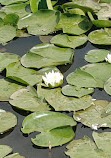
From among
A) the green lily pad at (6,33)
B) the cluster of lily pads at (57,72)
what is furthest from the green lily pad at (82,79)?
the green lily pad at (6,33)

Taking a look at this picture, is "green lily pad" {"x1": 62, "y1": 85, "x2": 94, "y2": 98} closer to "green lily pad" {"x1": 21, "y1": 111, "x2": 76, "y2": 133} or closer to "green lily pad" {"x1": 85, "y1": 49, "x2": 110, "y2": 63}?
"green lily pad" {"x1": 21, "y1": 111, "x2": 76, "y2": 133}

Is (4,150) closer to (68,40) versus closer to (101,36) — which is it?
(68,40)

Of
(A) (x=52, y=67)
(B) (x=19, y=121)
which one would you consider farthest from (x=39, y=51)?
(B) (x=19, y=121)

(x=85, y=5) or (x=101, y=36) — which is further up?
(x=85, y=5)

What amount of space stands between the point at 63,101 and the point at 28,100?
0.64 feet

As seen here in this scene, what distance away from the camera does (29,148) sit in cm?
207

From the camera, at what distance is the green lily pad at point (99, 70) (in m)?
2.49

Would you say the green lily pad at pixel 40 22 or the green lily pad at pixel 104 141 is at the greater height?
the green lily pad at pixel 40 22

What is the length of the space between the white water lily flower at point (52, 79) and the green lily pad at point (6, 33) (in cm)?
63

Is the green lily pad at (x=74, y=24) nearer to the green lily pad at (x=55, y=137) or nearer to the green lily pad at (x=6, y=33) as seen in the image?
the green lily pad at (x=6, y=33)

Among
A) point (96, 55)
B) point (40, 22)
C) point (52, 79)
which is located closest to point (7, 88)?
point (52, 79)

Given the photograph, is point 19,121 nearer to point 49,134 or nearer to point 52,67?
point 49,134

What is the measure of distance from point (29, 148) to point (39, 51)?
2.81ft

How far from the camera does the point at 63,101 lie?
2.31 m
